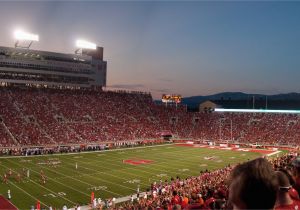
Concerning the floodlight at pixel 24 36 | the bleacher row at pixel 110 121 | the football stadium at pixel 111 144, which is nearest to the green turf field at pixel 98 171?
the football stadium at pixel 111 144

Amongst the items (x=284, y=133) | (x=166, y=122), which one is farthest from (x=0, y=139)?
(x=284, y=133)

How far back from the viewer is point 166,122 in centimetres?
7056

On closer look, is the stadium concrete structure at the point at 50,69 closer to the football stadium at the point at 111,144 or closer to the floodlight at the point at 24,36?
the football stadium at the point at 111,144

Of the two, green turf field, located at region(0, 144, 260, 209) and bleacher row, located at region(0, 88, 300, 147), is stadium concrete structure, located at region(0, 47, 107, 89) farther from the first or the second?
green turf field, located at region(0, 144, 260, 209)

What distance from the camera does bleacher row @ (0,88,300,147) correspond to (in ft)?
165

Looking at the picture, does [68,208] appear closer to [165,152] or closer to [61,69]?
[165,152]

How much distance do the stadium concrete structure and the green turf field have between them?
93.7 feet

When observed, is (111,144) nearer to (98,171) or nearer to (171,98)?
(98,171)

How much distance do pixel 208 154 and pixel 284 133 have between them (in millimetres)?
20143

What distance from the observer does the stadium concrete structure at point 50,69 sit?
64.2 m

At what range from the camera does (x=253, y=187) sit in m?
1.71

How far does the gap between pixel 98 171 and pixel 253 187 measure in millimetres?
31518

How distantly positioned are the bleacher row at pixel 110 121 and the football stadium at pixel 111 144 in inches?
7.4

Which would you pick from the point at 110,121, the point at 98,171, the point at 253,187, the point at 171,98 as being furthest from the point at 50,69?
the point at 253,187
